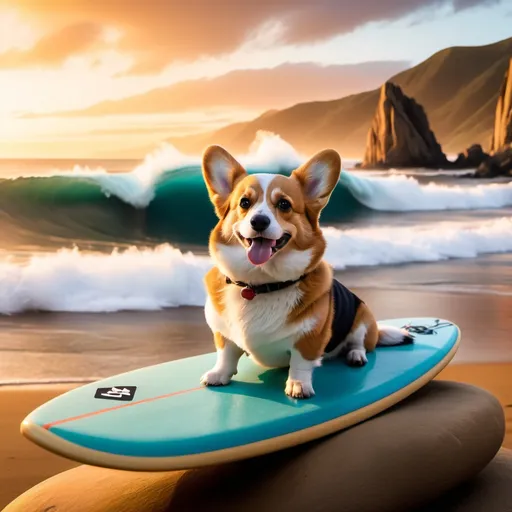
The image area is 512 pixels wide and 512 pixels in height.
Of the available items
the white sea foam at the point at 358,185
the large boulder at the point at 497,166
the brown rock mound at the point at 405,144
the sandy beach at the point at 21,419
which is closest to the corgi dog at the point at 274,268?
the sandy beach at the point at 21,419

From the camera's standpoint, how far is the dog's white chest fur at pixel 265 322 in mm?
1688

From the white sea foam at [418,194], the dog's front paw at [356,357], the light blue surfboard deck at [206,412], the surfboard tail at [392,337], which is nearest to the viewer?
the light blue surfboard deck at [206,412]

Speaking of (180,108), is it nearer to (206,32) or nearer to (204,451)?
(206,32)

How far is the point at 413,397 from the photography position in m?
1.99

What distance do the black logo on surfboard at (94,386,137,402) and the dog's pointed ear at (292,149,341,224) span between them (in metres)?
0.62

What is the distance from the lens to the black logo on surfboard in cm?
179

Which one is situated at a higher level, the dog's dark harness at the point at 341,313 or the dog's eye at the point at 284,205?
the dog's eye at the point at 284,205

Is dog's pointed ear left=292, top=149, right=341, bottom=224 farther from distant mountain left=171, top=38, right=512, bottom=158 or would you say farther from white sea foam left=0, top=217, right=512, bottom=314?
distant mountain left=171, top=38, right=512, bottom=158

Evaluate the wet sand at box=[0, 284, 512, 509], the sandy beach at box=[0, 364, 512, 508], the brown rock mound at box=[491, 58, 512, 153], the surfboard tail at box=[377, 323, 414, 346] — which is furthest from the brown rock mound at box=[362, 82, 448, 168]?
the surfboard tail at box=[377, 323, 414, 346]

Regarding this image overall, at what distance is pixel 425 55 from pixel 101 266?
3.86 metres

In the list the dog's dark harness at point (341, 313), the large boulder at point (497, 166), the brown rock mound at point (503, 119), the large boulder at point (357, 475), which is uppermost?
the brown rock mound at point (503, 119)

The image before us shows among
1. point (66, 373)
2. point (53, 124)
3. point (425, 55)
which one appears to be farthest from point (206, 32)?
point (66, 373)

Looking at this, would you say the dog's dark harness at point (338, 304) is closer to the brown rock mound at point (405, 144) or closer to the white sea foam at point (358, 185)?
the white sea foam at point (358, 185)

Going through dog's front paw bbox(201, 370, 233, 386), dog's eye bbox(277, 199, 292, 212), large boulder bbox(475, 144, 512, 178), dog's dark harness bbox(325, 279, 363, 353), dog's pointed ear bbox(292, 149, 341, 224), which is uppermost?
dog's pointed ear bbox(292, 149, 341, 224)
